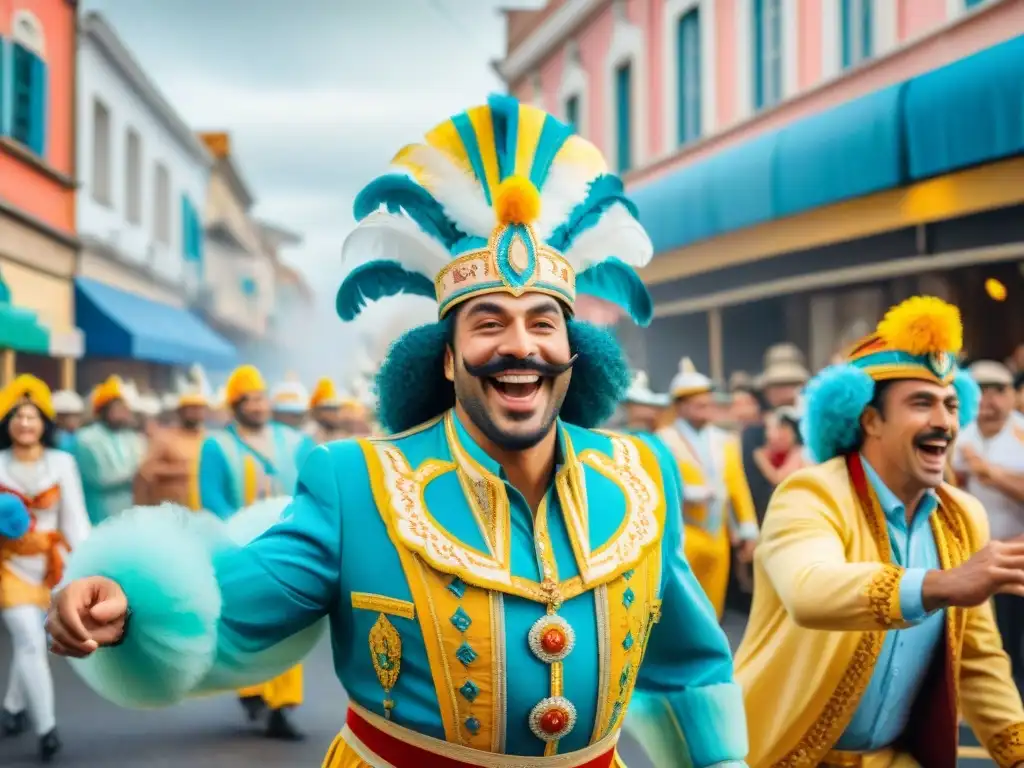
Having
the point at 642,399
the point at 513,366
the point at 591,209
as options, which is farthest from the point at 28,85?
the point at 513,366

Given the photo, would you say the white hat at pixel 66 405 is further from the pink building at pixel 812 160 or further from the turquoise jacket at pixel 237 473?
the pink building at pixel 812 160

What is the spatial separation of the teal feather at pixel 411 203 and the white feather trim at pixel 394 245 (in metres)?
0.02

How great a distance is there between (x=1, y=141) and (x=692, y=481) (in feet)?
37.2

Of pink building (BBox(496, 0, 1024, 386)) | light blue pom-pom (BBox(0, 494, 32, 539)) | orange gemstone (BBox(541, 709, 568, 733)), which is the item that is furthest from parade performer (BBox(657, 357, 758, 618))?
orange gemstone (BBox(541, 709, 568, 733))

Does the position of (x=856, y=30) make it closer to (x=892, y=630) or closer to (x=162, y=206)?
(x=892, y=630)

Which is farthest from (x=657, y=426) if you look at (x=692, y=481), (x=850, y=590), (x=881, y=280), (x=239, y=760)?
(x=850, y=590)

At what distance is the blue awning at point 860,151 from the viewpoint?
1059 cm

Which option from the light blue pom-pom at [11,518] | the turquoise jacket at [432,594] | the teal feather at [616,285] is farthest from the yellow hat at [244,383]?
the turquoise jacket at [432,594]

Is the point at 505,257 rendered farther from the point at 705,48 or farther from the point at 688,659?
the point at 705,48

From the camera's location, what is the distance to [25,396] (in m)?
7.84

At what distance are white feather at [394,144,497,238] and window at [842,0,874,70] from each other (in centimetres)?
1183

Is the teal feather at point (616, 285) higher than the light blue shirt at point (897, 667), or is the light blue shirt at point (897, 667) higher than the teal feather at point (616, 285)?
the teal feather at point (616, 285)

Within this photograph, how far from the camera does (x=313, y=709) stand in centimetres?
816

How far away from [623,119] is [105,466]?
12.7 metres
